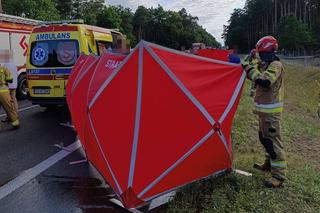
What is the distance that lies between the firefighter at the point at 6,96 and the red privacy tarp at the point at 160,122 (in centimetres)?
533

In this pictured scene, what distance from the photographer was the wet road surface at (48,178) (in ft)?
15.7

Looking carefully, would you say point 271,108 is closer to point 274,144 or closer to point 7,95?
point 274,144

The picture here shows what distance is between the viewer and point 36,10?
32844mm

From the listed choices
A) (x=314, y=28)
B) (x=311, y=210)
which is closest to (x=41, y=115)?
(x=311, y=210)

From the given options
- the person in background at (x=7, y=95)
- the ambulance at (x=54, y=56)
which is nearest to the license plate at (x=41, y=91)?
the ambulance at (x=54, y=56)

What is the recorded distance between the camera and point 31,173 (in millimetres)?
6039

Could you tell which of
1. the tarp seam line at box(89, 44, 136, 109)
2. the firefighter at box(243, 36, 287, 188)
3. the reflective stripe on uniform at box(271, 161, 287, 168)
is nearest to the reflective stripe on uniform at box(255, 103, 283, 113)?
the firefighter at box(243, 36, 287, 188)

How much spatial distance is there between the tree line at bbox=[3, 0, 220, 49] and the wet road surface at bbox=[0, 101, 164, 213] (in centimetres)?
2632

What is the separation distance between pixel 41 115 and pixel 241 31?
120 metres

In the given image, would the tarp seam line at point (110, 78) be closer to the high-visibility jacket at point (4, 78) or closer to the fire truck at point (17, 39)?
the high-visibility jacket at point (4, 78)

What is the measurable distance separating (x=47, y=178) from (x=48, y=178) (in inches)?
0.6

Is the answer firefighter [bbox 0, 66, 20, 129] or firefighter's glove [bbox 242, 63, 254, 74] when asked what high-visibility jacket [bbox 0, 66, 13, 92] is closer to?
firefighter [bbox 0, 66, 20, 129]

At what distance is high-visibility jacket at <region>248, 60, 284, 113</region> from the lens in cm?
486

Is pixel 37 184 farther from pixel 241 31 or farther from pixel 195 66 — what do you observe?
pixel 241 31
